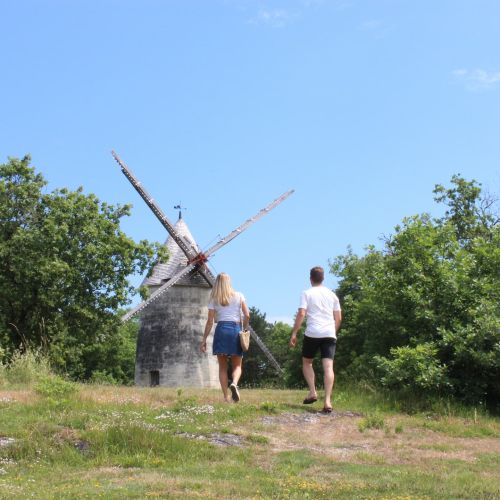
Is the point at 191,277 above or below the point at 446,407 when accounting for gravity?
above

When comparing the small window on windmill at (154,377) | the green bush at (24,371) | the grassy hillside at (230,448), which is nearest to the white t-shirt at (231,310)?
the grassy hillside at (230,448)

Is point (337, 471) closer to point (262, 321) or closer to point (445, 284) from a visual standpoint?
point (445, 284)

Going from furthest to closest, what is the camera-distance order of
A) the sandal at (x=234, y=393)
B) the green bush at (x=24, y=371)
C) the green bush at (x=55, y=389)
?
the green bush at (x=24, y=371) → the sandal at (x=234, y=393) → the green bush at (x=55, y=389)

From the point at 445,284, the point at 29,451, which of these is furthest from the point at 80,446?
the point at 445,284

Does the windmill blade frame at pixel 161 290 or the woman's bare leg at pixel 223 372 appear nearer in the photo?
the woman's bare leg at pixel 223 372

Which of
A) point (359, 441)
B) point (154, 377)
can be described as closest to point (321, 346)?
point (359, 441)

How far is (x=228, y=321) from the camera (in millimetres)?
11484

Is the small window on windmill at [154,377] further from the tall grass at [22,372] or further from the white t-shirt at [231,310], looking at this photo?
the white t-shirt at [231,310]

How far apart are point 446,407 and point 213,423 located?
4.08m

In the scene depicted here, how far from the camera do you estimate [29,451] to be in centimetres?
840

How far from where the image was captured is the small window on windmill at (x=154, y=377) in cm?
3541

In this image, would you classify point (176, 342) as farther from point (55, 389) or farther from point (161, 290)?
point (55, 389)

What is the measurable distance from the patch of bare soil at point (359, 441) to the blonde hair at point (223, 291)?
1.98 meters

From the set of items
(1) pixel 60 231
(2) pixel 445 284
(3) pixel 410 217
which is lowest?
(2) pixel 445 284
